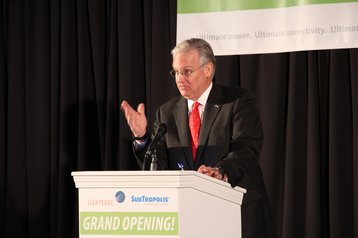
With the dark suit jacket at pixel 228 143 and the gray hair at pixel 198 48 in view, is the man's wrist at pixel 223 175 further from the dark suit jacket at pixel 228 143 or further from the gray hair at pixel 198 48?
the gray hair at pixel 198 48

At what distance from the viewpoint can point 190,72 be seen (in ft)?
11.3

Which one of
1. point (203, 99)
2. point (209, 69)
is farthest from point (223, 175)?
point (209, 69)

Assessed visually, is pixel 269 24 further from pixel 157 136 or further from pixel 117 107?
pixel 157 136

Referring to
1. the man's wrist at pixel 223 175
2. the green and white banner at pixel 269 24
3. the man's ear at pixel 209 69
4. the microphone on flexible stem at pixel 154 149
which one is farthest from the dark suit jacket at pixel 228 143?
the green and white banner at pixel 269 24

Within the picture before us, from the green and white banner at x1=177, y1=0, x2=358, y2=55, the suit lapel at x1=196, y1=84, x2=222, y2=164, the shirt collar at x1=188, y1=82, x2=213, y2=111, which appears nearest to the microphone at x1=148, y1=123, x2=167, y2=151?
the suit lapel at x1=196, y1=84, x2=222, y2=164

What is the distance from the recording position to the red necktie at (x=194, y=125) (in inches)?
135

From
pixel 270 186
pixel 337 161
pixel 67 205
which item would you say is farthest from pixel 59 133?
pixel 337 161

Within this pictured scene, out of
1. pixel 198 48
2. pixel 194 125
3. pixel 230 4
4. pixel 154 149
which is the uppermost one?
pixel 230 4

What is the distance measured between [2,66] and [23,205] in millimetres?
1218

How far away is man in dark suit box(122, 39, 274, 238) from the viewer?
332cm

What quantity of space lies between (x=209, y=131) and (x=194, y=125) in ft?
0.33

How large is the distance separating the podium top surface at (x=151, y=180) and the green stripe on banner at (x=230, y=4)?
2.44 meters

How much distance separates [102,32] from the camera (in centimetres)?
555

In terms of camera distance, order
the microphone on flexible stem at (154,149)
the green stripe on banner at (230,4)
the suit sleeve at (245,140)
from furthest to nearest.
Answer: the green stripe on banner at (230,4) < the suit sleeve at (245,140) < the microphone on flexible stem at (154,149)
